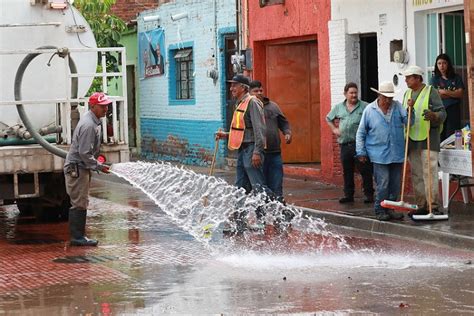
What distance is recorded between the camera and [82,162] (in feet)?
42.3

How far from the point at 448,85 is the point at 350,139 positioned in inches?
60.8

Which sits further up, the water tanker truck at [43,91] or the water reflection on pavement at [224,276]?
the water tanker truck at [43,91]

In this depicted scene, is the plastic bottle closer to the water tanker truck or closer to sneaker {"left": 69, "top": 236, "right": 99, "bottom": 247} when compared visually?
the water tanker truck

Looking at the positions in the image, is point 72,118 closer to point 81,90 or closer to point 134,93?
point 81,90

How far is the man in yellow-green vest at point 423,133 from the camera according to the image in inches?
535

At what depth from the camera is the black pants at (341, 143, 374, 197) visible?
621 inches

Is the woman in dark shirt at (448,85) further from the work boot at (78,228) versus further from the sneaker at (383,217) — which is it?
the work boot at (78,228)

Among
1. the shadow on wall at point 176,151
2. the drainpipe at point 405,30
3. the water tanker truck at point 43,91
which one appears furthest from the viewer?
the shadow on wall at point 176,151

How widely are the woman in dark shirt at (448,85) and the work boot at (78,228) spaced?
529 centimetres

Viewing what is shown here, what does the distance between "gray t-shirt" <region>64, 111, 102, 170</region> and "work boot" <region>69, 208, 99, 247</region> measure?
1.75 ft

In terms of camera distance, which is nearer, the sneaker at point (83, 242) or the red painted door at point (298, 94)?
the sneaker at point (83, 242)

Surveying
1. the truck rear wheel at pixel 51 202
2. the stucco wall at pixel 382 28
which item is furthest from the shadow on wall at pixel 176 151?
the truck rear wheel at pixel 51 202

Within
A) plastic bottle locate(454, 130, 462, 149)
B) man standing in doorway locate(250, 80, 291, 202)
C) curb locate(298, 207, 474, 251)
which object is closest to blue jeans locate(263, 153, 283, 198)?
man standing in doorway locate(250, 80, 291, 202)

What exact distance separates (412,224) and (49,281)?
4.69 metres
